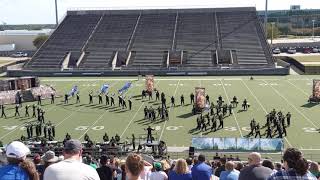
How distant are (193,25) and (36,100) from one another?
35.7 m

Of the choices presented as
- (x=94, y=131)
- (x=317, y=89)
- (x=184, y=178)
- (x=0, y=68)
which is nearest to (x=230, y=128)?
(x=94, y=131)

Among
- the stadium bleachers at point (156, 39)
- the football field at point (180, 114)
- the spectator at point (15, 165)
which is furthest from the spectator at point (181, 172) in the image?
the stadium bleachers at point (156, 39)

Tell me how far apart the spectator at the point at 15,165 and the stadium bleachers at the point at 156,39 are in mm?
48410

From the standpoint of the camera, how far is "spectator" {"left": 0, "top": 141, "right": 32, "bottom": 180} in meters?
4.93

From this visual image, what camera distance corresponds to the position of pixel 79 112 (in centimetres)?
3045

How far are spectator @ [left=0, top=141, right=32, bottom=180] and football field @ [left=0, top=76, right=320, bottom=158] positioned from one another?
56.4 ft

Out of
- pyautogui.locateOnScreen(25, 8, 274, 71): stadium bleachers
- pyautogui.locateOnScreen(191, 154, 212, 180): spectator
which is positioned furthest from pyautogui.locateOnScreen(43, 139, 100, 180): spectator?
pyautogui.locateOnScreen(25, 8, 274, 71): stadium bleachers

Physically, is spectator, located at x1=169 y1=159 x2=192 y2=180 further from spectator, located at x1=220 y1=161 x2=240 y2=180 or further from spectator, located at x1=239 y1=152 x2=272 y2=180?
spectator, located at x1=239 y1=152 x2=272 y2=180

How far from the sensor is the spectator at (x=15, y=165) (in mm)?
4934

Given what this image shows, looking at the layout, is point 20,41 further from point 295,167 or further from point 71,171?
point 71,171

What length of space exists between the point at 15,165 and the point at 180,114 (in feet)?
79.7

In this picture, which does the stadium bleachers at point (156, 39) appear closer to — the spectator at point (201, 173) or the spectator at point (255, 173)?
the spectator at point (201, 173)

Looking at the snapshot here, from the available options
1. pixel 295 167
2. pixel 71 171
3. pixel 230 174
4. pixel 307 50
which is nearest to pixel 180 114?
pixel 230 174

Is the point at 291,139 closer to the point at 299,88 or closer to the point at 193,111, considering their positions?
the point at 193,111
